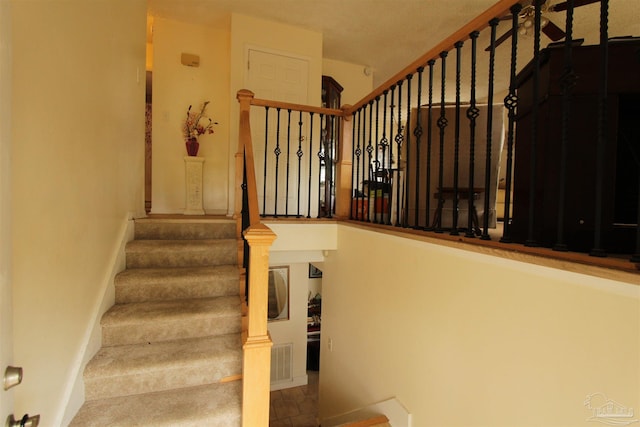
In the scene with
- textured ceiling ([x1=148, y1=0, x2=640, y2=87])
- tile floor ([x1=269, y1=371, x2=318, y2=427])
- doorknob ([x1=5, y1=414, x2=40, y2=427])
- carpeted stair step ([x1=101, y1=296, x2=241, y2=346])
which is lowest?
tile floor ([x1=269, y1=371, x2=318, y2=427])

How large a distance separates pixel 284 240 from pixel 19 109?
6.13 feet

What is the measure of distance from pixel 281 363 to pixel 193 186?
9.65 ft

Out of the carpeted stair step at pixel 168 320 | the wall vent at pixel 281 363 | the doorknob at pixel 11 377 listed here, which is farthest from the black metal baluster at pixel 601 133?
the wall vent at pixel 281 363

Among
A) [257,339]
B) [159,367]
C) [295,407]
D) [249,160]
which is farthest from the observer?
[295,407]

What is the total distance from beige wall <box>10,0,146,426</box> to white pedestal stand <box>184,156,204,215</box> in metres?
1.58

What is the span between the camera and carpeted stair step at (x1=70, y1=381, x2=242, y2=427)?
1.42 metres

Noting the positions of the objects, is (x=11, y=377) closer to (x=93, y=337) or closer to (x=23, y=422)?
(x=23, y=422)

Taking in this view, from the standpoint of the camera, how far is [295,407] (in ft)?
13.7

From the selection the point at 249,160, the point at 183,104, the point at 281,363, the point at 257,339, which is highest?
the point at 183,104

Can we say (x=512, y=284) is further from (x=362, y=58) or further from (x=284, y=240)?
(x=362, y=58)

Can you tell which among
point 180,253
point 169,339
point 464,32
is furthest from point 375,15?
point 169,339

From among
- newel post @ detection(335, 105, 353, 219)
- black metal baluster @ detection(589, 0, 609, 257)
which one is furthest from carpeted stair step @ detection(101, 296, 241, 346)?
black metal baluster @ detection(589, 0, 609, 257)

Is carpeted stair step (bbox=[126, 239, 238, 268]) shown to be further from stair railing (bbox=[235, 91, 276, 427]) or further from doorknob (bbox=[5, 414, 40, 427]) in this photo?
doorknob (bbox=[5, 414, 40, 427])

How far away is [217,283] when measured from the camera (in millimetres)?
2164
